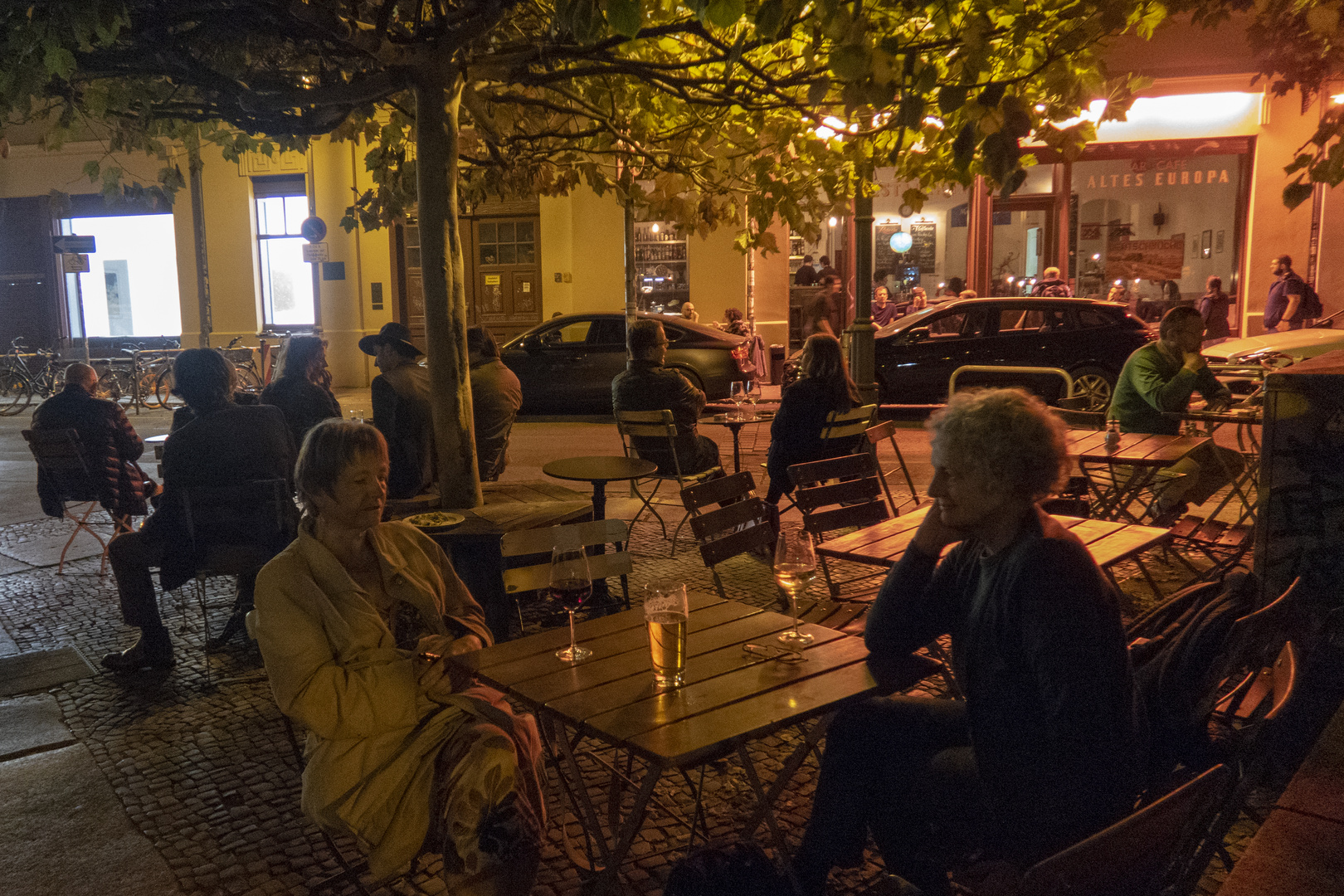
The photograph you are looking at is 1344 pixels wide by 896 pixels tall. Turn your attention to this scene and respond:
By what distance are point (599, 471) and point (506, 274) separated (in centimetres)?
1395

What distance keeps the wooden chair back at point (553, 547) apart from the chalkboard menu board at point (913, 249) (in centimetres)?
1657

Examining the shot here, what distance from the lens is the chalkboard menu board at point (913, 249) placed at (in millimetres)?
19391

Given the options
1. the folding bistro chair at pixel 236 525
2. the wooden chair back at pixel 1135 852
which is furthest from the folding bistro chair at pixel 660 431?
the wooden chair back at pixel 1135 852

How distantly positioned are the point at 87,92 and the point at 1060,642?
17.6 ft

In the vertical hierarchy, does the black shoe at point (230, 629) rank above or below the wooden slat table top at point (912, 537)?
below

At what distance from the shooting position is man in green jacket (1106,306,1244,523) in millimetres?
6363

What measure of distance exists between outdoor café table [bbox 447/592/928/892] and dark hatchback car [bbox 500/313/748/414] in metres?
11.0

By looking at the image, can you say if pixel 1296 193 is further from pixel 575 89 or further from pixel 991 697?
pixel 575 89

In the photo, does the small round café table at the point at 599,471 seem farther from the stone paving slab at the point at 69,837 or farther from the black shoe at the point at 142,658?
the stone paving slab at the point at 69,837

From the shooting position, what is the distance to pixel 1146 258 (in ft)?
60.1

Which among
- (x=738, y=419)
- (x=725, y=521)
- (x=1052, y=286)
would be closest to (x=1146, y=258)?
(x=1052, y=286)

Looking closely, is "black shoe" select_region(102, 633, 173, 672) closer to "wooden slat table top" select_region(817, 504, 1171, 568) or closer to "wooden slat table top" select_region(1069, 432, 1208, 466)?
"wooden slat table top" select_region(817, 504, 1171, 568)

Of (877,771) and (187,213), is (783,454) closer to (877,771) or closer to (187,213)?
(877,771)

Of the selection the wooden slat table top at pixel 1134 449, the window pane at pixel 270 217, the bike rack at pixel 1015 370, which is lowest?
the wooden slat table top at pixel 1134 449
